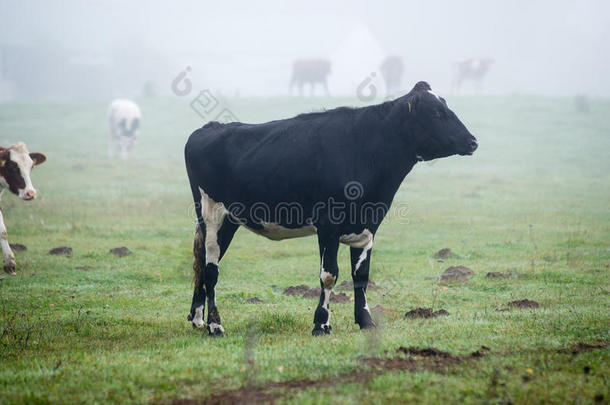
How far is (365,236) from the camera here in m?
7.65

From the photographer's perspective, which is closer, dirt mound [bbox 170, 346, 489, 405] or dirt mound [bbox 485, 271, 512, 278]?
dirt mound [bbox 170, 346, 489, 405]

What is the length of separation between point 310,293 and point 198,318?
2.59 meters

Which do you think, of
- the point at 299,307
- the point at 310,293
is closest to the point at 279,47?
the point at 310,293

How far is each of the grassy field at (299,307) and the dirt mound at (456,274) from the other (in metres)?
0.32

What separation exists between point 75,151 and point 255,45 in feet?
354

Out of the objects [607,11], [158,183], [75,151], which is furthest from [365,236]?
[607,11]

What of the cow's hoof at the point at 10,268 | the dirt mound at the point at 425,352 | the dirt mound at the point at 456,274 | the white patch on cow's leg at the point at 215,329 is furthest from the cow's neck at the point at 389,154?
the cow's hoof at the point at 10,268

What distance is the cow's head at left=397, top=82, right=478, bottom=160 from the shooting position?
7.64 m

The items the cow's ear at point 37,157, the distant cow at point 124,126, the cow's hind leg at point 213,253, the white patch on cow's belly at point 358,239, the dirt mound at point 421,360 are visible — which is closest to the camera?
the dirt mound at point 421,360

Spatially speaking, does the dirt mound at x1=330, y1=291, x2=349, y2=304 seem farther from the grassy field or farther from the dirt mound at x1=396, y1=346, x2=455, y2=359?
the dirt mound at x1=396, y1=346, x2=455, y2=359

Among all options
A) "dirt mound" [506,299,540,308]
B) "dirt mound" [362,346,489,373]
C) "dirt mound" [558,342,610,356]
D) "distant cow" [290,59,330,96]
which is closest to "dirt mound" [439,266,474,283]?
"dirt mound" [506,299,540,308]

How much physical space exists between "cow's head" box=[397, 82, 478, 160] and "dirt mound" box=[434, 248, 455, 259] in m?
6.46

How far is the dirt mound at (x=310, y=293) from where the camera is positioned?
9867mm

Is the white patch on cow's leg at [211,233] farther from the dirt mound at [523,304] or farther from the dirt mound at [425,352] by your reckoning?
the dirt mound at [523,304]
